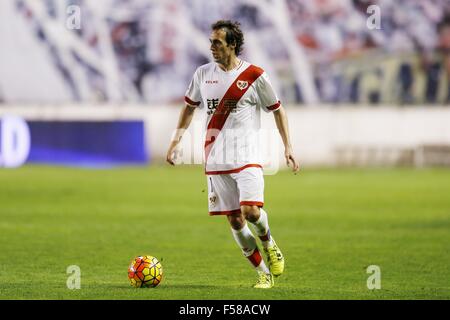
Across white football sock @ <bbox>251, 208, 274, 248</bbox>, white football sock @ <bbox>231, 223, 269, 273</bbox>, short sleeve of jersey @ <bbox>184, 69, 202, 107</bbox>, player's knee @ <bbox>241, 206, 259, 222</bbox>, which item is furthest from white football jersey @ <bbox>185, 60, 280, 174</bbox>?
white football sock @ <bbox>231, 223, 269, 273</bbox>

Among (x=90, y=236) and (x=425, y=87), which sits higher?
(x=425, y=87)

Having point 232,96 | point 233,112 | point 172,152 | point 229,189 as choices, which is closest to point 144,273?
point 229,189

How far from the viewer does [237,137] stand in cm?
1217

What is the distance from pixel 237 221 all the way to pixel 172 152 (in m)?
1.00

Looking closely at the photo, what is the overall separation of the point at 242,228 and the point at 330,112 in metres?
31.3

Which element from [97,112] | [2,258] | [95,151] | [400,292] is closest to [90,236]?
[2,258]

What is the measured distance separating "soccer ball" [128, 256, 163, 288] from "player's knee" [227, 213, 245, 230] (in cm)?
92

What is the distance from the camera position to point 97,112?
42.7 m

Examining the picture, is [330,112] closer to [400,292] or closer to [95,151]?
[95,151]

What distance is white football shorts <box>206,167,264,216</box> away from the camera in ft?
39.5

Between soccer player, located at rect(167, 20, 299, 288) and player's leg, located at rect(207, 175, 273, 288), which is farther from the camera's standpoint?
player's leg, located at rect(207, 175, 273, 288)

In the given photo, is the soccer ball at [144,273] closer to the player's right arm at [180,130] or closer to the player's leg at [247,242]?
the player's leg at [247,242]

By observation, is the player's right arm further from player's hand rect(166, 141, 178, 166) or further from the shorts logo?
the shorts logo

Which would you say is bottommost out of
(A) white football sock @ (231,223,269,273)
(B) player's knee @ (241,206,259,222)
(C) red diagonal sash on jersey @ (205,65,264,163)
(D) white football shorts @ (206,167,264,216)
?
(A) white football sock @ (231,223,269,273)
